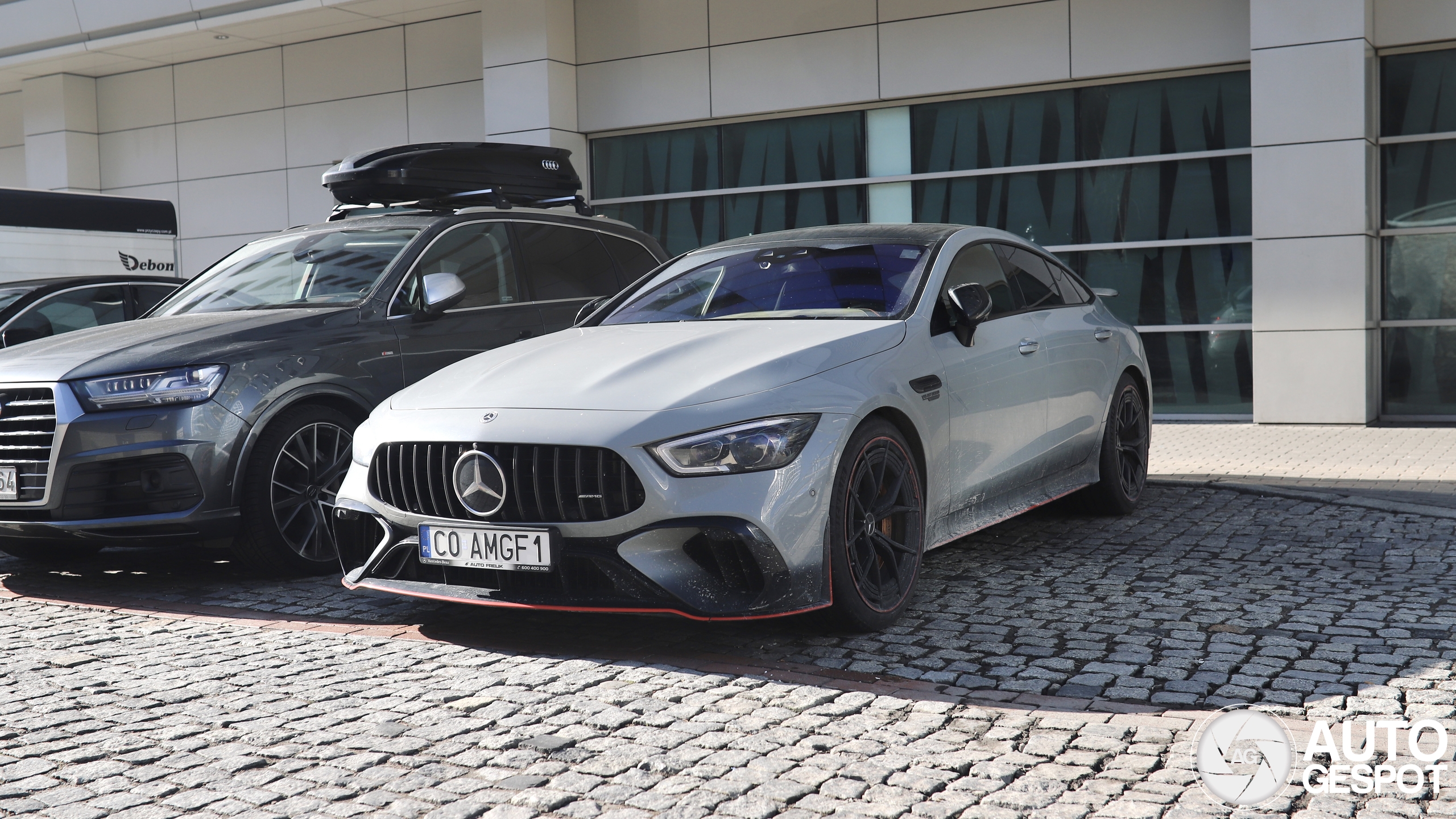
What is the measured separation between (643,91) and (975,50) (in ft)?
13.3

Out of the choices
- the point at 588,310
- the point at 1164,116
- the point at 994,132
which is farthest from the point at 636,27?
the point at 588,310

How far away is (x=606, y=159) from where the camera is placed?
53.6 feet

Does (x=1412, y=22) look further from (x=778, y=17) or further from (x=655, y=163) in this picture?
(x=655, y=163)

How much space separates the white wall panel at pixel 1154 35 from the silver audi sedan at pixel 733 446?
808cm

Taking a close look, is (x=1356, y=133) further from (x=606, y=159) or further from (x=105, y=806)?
(x=105, y=806)

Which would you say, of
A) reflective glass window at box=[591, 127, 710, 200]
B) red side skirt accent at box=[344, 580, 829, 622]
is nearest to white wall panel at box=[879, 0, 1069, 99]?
reflective glass window at box=[591, 127, 710, 200]

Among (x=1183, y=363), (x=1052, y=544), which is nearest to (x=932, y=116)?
(x=1183, y=363)

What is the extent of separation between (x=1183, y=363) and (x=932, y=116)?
3740 millimetres

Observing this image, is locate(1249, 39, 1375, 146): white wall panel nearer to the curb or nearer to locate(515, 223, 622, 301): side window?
the curb

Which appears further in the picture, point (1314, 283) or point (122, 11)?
point (122, 11)

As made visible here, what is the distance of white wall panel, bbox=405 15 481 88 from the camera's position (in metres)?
16.8

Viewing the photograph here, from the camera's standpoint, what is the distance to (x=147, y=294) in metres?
10.4

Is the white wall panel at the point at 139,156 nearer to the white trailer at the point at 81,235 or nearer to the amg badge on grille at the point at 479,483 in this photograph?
the white trailer at the point at 81,235

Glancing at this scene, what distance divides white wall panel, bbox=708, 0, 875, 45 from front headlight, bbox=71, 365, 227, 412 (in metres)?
10.3
